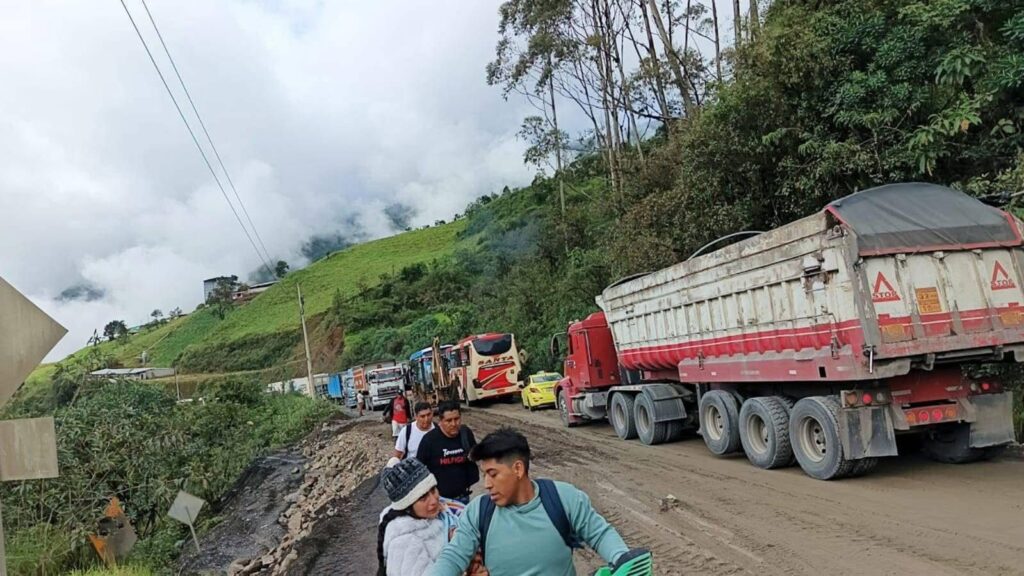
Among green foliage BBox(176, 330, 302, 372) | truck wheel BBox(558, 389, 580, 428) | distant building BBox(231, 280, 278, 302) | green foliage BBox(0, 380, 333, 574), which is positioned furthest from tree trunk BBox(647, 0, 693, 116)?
distant building BBox(231, 280, 278, 302)

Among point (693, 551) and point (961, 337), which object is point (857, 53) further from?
point (693, 551)

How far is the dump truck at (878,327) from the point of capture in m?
8.07

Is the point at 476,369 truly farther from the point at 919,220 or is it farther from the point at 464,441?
the point at 464,441

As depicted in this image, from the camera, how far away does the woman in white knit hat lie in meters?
3.08

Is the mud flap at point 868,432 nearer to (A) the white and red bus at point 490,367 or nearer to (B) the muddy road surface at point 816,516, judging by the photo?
(B) the muddy road surface at point 816,516

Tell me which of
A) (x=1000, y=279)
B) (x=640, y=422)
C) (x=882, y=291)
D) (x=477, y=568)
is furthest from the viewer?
(x=640, y=422)

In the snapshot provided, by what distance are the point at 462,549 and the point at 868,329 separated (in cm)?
669

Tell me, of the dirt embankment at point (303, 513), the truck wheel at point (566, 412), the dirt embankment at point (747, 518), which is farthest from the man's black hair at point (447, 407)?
the truck wheel at point (566, 412)

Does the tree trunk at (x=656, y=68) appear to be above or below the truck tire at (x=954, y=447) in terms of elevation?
above

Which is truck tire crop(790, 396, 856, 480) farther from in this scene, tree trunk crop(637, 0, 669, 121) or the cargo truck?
the cargo truck

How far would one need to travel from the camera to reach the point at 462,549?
267 cm

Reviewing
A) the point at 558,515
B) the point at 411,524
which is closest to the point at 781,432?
the point at 411,524

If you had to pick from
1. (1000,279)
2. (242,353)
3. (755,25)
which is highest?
(755,25)

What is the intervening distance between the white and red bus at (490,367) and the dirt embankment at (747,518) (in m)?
13.2
